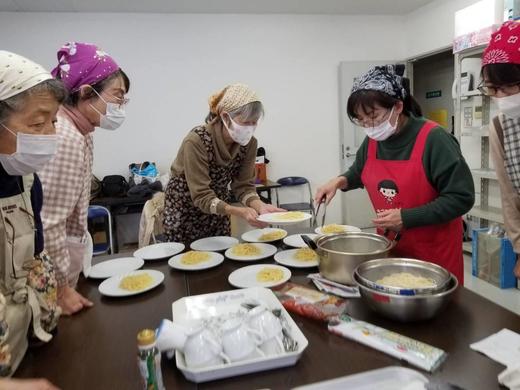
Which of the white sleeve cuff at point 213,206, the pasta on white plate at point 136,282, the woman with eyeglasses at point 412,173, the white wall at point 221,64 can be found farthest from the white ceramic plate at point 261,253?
the white wall at point 221,64

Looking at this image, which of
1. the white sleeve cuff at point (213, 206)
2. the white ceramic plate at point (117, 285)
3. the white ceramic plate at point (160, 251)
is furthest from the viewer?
the white sleeve cuff at point (213, 206)

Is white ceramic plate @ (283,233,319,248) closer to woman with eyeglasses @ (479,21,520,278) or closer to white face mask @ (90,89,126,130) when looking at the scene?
woman with eyeglasses @ (479,21,520,278)

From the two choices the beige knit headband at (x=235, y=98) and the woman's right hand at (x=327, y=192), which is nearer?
Result: the woman's right hand at (x=327, y=192)

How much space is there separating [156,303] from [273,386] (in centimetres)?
59

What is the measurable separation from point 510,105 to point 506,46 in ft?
0.77

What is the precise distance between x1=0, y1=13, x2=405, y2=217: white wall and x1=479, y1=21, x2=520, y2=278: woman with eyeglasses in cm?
359

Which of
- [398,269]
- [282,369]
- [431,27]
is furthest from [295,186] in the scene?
[282,369]

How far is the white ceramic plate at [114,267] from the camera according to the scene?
60.2 inches

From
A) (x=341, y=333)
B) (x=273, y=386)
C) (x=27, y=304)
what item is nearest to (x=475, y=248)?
(x=341, y=333)

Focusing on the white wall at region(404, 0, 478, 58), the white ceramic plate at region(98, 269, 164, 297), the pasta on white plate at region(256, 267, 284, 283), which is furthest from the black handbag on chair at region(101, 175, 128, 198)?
the white wall at region(404, 0, 478, 58)

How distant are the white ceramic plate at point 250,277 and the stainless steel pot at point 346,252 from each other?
0.15 m

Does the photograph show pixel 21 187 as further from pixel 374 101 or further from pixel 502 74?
pixel 502 74

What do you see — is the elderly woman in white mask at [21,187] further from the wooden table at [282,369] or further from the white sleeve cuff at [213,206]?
the white sleeve cuff at [213,206]

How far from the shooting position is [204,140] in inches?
77.0
